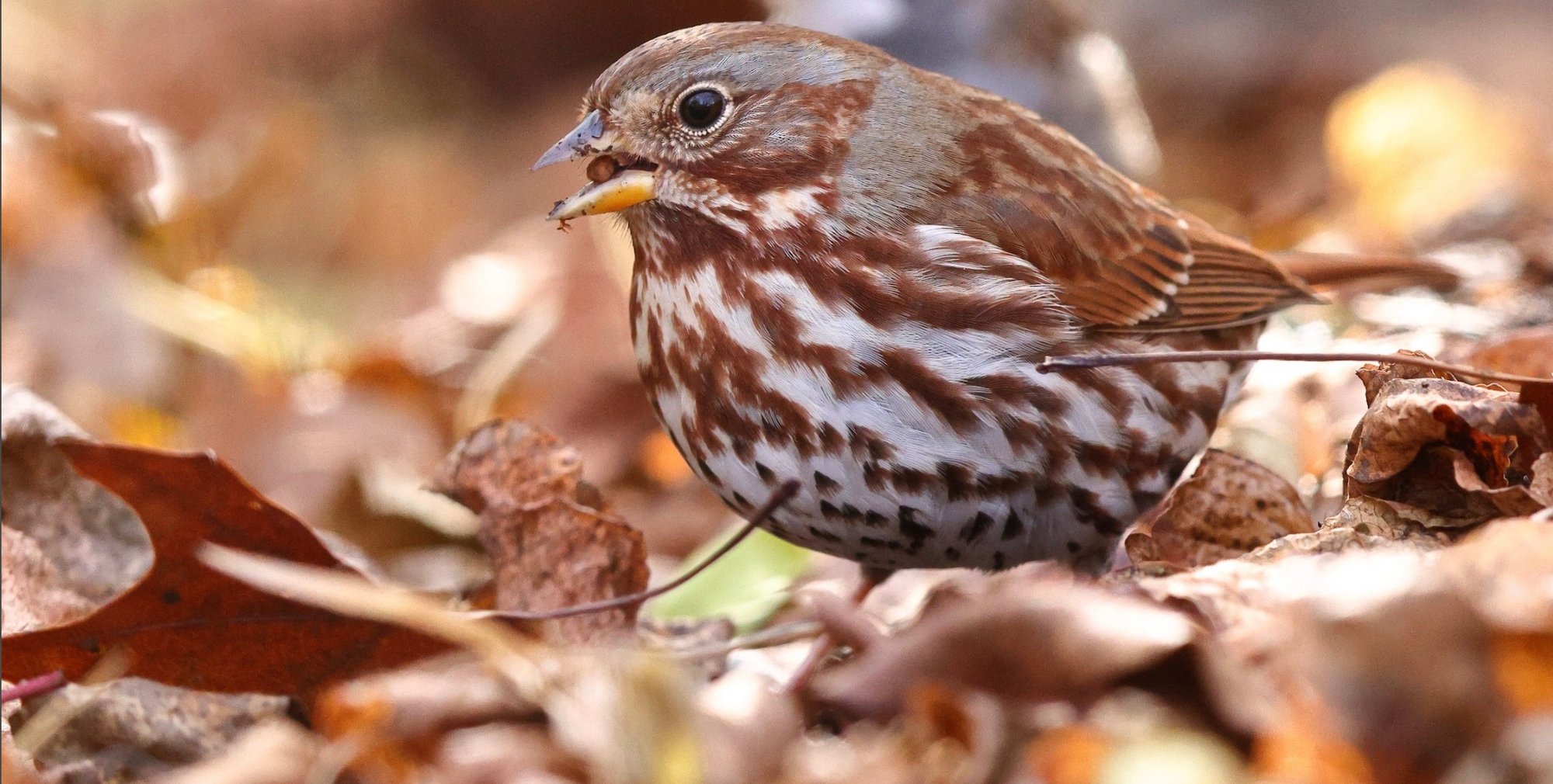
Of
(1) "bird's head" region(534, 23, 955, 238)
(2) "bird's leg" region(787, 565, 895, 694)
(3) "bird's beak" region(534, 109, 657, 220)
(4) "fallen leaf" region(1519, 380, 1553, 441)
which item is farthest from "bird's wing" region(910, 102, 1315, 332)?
(4) "fallen leaf" region(1519, 380, 1553, 441)

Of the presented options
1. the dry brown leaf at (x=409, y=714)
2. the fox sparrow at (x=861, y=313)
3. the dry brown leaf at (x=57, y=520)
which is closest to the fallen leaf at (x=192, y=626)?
the dry brown leaf at (x=409, y=714)

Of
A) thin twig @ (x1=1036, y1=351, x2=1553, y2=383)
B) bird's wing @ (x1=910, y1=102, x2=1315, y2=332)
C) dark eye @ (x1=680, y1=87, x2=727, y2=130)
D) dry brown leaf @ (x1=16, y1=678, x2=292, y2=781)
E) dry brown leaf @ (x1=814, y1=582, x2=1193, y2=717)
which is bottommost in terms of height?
dry brown leaf @ (x1=16, y1=678, x2=292, y2=781)

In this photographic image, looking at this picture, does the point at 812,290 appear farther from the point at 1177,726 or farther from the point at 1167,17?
the point at 1167,17

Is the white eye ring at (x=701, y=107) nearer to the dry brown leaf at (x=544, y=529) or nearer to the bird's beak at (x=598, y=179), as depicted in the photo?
the bird's beak at (x=598, y=179)

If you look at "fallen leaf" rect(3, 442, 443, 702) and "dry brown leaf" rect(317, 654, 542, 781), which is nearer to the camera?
"dry brown leaf" rect(317, 654, 542, 781)

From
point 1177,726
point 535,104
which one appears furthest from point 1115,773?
point 535,104

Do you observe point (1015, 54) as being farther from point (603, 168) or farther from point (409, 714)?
point (409, 714)

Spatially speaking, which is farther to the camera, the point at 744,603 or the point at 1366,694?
the point at 744,603

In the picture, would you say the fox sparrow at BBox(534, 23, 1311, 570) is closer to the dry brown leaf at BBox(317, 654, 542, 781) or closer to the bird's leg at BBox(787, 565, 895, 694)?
the bird's leg at BBox(787, 565, 895, 694)
